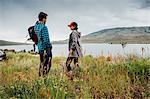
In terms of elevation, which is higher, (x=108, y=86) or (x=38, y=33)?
(x=38, y=33)

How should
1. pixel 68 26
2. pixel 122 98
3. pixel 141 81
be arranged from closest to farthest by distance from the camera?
pixel 122 98 → pixel 141 81 → pixel 68 26

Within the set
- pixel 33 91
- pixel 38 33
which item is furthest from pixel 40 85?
pixel 38 33

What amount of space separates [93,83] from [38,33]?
3.33 m

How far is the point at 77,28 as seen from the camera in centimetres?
1420

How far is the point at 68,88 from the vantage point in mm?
9305

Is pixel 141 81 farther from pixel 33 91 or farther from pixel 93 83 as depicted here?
pixel 33 91

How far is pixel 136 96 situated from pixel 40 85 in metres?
2.02

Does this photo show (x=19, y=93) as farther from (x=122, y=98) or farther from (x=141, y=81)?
(x=141, y=81)

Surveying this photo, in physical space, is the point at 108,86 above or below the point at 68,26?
below

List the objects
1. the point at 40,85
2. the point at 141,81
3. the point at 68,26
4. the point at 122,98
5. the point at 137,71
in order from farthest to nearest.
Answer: the point at 68,26, the point at 137,71, the point at 141,81, the point at 40,85, the point at 122,98

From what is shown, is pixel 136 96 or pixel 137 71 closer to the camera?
pixel 136 96

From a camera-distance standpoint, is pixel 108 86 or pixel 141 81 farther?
pixel 141 81

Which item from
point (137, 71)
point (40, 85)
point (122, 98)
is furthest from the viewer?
point (137, 71)

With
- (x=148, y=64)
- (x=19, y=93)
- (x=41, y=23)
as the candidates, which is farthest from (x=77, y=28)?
(x=19, y=93)
